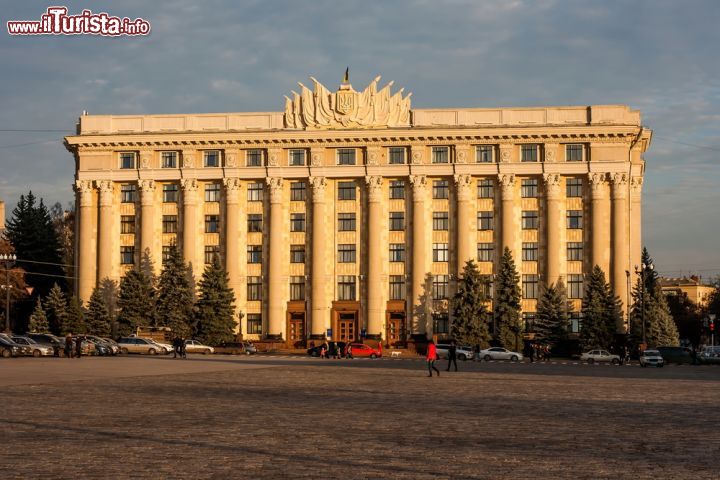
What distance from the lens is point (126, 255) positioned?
95.3 m

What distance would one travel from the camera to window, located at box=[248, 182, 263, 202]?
93750 millimetres

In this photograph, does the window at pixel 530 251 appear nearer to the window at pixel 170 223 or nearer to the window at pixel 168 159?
the window at pixel 170 223

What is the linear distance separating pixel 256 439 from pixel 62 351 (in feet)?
174

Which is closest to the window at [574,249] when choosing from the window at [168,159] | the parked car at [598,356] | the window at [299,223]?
the parked car at [598,356]

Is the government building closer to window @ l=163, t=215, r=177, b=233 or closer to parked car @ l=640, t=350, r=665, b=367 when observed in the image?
window @ l=163, t=215, r=177, b=233

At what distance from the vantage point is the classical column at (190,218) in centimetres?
9300

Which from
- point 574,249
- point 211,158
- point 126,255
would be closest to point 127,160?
point 211,158

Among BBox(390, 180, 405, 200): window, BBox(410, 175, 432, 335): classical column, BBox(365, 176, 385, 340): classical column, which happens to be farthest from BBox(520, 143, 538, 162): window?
BBox(365, 176, 385, 340): classical column

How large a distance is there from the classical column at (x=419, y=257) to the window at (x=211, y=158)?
→ 16.5 meters

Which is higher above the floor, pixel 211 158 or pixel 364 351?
pixel 211 158

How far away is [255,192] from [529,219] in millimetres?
23138

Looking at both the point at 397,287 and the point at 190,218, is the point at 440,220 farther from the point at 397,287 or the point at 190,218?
the point at 190,218

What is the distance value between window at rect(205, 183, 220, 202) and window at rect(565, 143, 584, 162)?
2936 centimetres

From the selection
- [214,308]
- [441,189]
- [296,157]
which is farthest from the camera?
[296,157]
